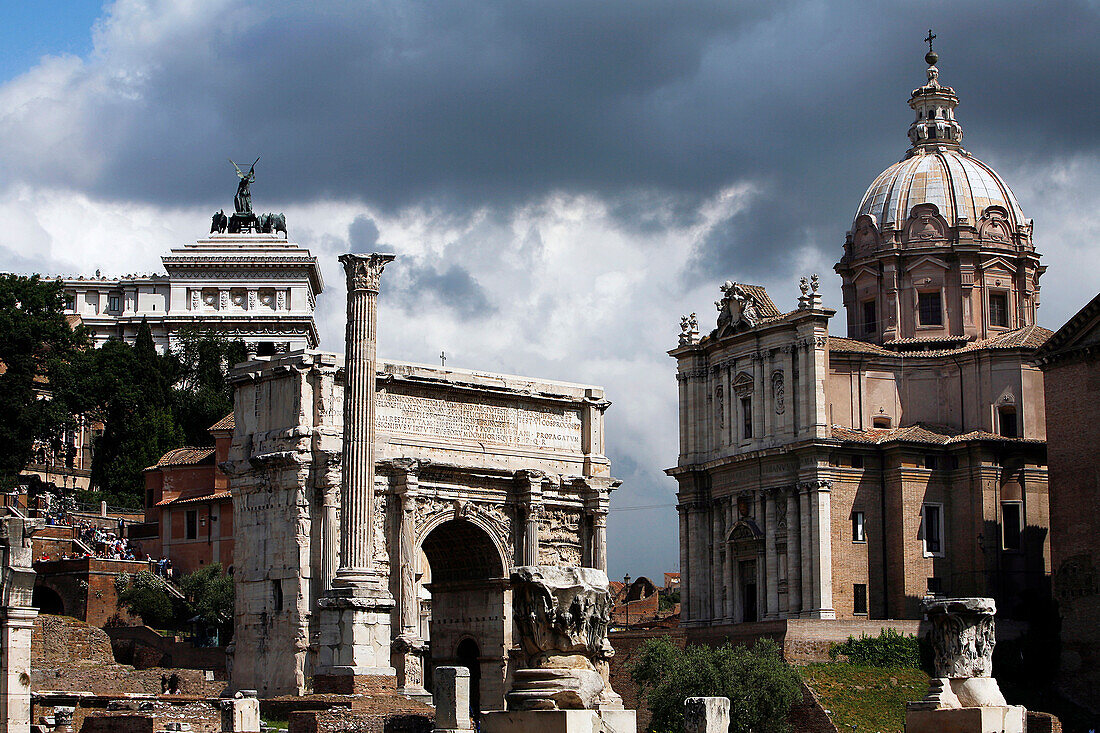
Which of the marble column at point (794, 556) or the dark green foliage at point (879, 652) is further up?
the marble column at point (794, 556)

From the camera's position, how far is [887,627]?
55406mm

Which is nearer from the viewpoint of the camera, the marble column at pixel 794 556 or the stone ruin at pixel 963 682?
the stone ruin at pixel 963 682

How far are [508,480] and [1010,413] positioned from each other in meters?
23.7

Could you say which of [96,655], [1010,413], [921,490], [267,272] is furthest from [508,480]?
[267,272]

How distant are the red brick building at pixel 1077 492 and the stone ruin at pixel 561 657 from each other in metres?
40.6

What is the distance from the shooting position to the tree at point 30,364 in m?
70.4

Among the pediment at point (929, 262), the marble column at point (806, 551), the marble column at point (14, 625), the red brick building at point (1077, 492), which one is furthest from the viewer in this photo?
the pediment at point (929, 262)

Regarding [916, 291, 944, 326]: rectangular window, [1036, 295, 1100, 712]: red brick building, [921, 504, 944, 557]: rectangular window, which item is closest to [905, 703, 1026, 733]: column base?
[1036, 295, 1100, 712]: red brick building

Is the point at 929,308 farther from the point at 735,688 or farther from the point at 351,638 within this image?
the point at 351,638

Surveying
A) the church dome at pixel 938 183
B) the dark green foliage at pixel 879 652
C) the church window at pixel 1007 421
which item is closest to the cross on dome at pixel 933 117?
the church dome at pixel 938 183

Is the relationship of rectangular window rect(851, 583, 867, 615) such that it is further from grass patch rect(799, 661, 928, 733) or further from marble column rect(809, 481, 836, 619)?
grass patch rect(799, 661, 928, 733)

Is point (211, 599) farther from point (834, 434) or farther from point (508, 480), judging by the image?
point (834, 434)

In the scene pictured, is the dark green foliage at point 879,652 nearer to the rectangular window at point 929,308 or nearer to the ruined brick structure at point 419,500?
the ruined brick structure at point 419,500

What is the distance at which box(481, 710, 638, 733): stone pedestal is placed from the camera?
15469 millimetres
